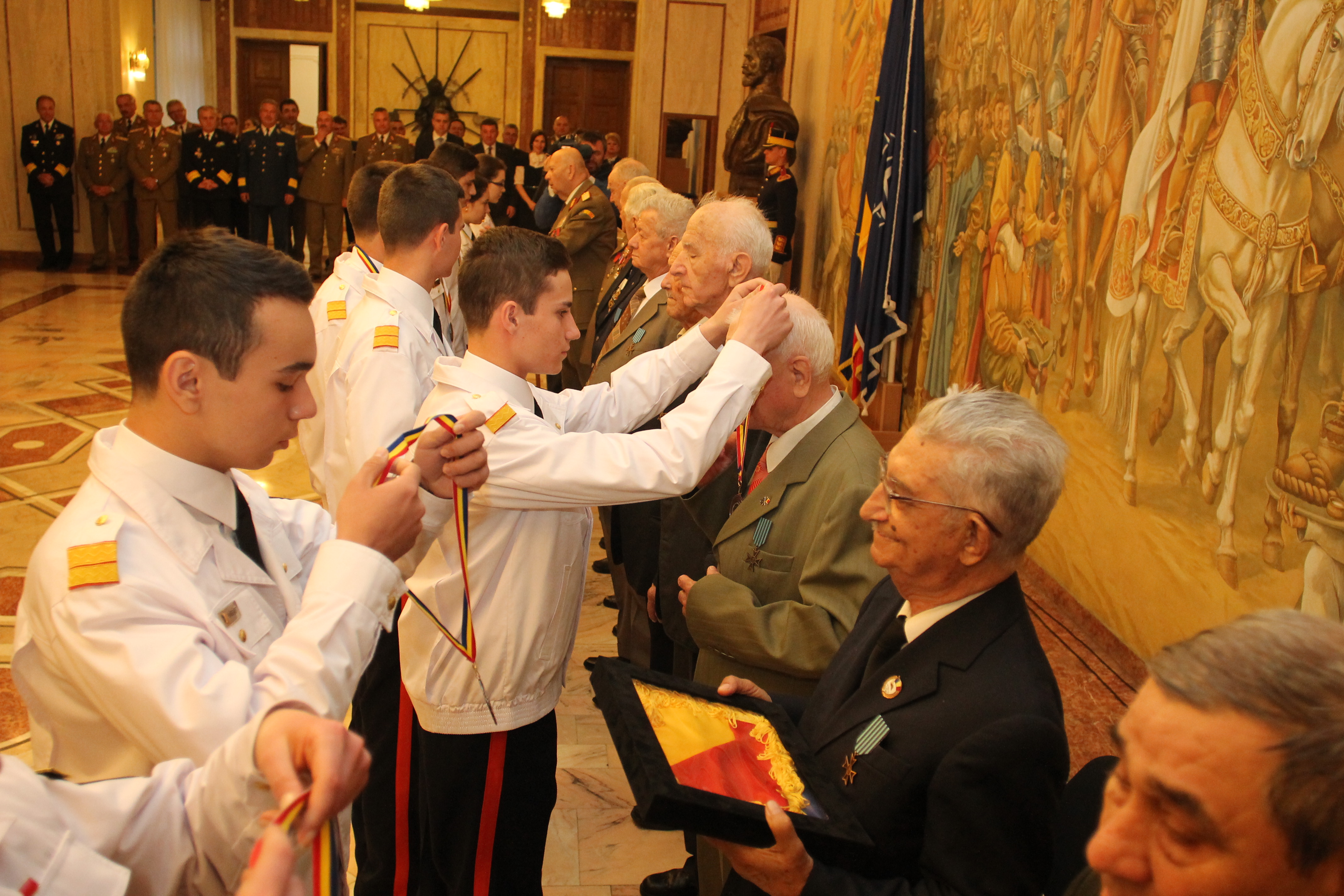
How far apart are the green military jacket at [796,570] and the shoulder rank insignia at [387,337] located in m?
1.22

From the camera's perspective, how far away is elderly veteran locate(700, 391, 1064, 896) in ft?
4.88

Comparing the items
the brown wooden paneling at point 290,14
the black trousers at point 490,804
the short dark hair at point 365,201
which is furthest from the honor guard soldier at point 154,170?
the black trousers at point 490,804

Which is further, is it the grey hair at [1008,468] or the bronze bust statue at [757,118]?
the bronze bust statue at [757,118]

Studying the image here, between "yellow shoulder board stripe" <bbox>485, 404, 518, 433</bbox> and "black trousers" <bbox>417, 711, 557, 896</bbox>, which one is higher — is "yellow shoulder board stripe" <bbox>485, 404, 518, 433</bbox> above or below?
above

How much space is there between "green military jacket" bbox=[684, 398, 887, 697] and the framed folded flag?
0.36 metres

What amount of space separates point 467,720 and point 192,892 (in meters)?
1.16

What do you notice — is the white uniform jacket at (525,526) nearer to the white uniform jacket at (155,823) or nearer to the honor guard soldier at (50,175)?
the white uniform jacket at (155,823)

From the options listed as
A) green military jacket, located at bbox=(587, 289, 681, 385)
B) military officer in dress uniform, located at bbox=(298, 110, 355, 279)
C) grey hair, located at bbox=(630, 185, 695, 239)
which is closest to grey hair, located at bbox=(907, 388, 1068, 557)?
green military jacket, located at bbox=(587, 289, 681, 385)

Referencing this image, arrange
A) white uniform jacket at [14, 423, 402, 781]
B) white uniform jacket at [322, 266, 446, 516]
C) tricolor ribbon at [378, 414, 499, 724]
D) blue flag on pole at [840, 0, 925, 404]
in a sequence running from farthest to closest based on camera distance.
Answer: blue flag on pole at [840, 0, 925, 404]
white uniform jacket at [322, 266, 446, 516]
tricolor ribbon at [378, 414, 499, 724]
white uniform jacket at [14, 423, 402, 781]

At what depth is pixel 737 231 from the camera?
3.46m

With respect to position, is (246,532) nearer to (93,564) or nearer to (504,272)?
(93,564)

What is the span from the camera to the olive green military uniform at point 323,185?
15.4 meters

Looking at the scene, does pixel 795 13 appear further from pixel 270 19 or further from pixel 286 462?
pixel 270 19

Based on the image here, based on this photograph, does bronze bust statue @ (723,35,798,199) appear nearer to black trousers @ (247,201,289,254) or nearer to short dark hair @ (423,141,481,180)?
short dark hair @ (423,141,481,180)
